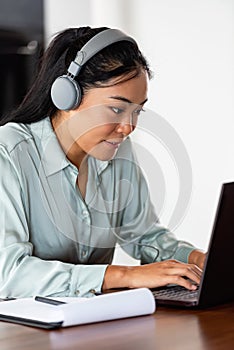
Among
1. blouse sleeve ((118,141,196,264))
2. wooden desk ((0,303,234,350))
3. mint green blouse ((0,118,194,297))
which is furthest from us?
blouse sleeve ((118,141,196,264))

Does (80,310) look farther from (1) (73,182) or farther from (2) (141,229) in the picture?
(2) (141,229)

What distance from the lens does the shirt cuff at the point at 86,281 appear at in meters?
1.81

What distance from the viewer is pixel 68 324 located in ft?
4.98

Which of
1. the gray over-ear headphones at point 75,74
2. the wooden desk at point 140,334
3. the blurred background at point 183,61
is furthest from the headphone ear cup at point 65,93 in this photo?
the blurred background at point 183,61

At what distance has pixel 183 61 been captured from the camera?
12.7 feet

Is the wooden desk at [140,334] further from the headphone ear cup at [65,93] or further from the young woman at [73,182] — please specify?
the headphone ear cup at [65,93]

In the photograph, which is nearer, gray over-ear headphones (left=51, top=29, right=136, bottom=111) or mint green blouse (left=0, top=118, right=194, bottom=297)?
mint green blouse (left=0, top=118, right=194, bottom=297)

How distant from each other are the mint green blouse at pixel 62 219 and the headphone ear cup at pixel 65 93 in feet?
0.49

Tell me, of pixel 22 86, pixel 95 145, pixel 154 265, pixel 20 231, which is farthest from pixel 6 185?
pixel 22 86

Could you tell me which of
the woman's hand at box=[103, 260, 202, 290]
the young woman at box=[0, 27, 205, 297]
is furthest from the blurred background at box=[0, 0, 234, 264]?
the woman's hand at box=[103, 260, 202, 290]

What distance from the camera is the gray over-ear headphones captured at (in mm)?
1960

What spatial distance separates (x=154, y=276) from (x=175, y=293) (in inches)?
2.4

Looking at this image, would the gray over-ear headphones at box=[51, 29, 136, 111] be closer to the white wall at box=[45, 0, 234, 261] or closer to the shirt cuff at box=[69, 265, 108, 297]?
the shirt cuff at box=[69, 265, 108, 297]

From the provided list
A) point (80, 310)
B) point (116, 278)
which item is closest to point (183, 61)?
point (116, 278)
